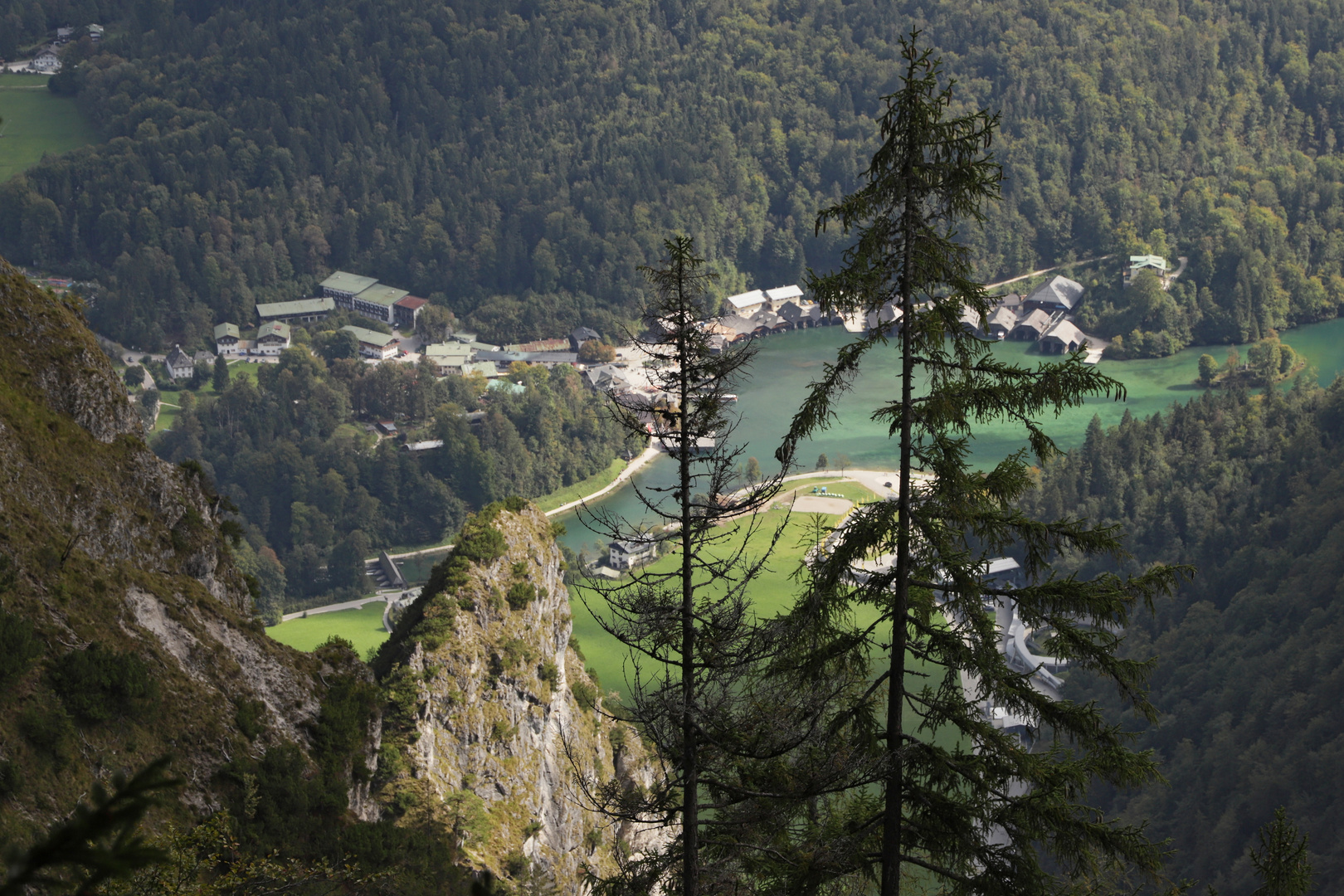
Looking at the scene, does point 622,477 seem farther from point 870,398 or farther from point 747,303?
point 747,303

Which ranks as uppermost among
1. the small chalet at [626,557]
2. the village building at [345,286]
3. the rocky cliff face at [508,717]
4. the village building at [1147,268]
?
the rocky cliff face at [508,717]

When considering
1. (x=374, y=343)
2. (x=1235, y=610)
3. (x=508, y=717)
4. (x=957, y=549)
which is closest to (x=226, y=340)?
(x=374, y=343)

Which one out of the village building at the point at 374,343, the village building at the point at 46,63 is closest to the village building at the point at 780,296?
the village building at the point at 374,343

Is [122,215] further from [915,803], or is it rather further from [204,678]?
[915,803]

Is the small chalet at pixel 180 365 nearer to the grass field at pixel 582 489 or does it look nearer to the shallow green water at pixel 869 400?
the grass field at pixel 582 489

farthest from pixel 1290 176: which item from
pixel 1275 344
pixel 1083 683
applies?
pixel 1083 683

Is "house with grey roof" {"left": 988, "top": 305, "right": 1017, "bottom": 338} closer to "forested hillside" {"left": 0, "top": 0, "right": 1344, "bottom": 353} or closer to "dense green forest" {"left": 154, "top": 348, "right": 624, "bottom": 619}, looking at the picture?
"forested hillside" {"left": 0, "top": 0, "right": 1344, "bottom": 353}
